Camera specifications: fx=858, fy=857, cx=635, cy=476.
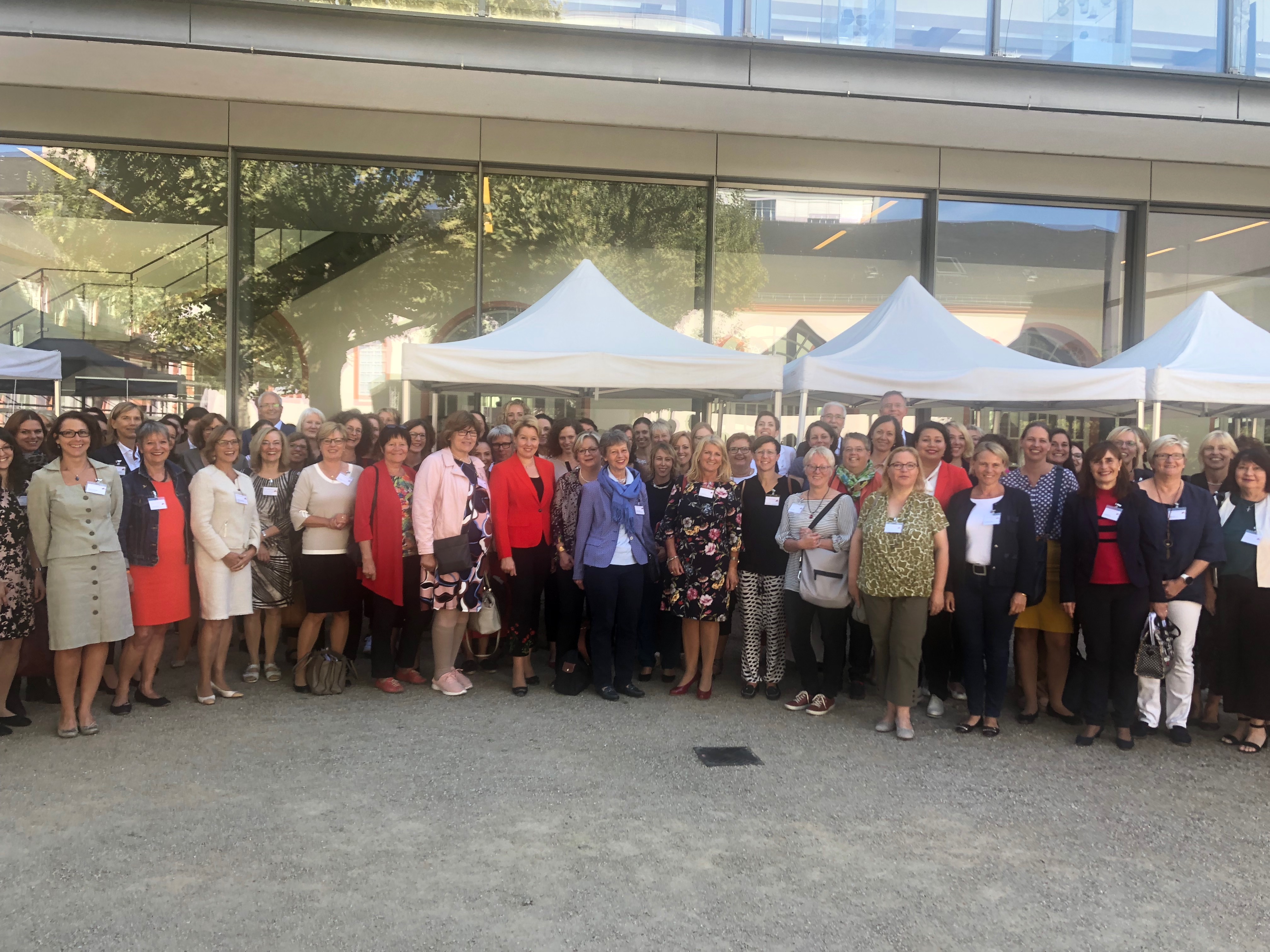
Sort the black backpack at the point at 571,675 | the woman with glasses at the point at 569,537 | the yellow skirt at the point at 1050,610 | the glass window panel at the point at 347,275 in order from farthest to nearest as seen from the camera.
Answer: the glass window panel at the point at 347,275 < the woman with glasses at the point at 569,537 < the black backpack at the point at 571,675 < the yellow skirt at the point at 1050,610

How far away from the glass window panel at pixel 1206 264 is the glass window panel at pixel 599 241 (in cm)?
572

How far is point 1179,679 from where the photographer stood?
16.0ft

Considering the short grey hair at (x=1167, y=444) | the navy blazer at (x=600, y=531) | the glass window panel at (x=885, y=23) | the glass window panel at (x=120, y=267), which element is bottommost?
the navy blazer at (x=600, y=531)

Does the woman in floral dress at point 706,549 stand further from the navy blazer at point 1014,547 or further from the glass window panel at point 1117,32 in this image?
the glass window panel at point 1117,32

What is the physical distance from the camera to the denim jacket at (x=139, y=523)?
4918 mm

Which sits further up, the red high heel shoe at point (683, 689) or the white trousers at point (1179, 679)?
the white trousers at point (1179, 679)

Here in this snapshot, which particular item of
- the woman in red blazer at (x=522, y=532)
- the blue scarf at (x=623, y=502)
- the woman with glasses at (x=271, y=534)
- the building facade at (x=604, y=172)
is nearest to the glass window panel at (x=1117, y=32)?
the building facade at (x=604, y=172)

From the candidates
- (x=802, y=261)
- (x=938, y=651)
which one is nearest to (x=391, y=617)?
(x=938, y=651)

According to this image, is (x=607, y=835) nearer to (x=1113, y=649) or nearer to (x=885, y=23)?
(x=1113, y=649)

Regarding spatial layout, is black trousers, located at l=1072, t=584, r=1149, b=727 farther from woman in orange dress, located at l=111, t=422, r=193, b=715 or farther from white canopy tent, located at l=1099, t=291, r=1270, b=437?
woman in orange dress, located at l=111, t=422, r=193, b=715

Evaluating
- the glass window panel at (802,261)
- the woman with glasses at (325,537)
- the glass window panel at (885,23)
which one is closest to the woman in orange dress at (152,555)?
the woman with glasses at (325,537)

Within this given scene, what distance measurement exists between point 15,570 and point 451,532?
2276mm

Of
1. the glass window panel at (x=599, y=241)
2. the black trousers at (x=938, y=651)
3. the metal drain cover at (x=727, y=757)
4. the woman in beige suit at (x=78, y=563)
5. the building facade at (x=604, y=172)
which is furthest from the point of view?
Result: the glass window panel at (x=599, y=241)

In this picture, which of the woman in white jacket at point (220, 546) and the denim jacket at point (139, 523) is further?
the woman in white jacket at point (220, 546)
